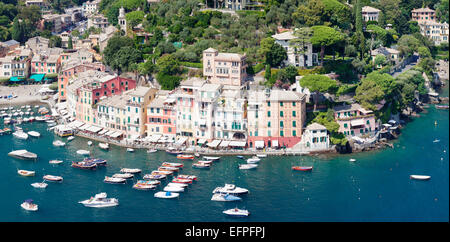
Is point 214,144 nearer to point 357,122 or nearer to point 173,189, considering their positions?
point 173,189

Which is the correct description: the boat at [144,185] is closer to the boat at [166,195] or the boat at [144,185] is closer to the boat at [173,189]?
the boat at [173,189]

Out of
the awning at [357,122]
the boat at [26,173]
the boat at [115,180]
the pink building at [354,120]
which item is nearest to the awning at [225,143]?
the pink building at [354,120]

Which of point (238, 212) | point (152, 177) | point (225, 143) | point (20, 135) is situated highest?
point (20, 135)

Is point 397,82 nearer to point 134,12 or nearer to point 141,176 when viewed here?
point 141,176

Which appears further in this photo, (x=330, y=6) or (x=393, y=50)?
(x=393, y=50)

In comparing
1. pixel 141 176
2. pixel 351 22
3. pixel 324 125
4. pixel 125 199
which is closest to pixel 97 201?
pixel 125 199

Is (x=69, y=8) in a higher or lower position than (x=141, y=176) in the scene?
higher

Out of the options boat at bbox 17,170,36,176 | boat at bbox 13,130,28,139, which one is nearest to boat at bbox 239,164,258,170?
boat at bbox 17,170,36,176

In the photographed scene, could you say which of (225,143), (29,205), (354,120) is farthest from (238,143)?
(29,205)
